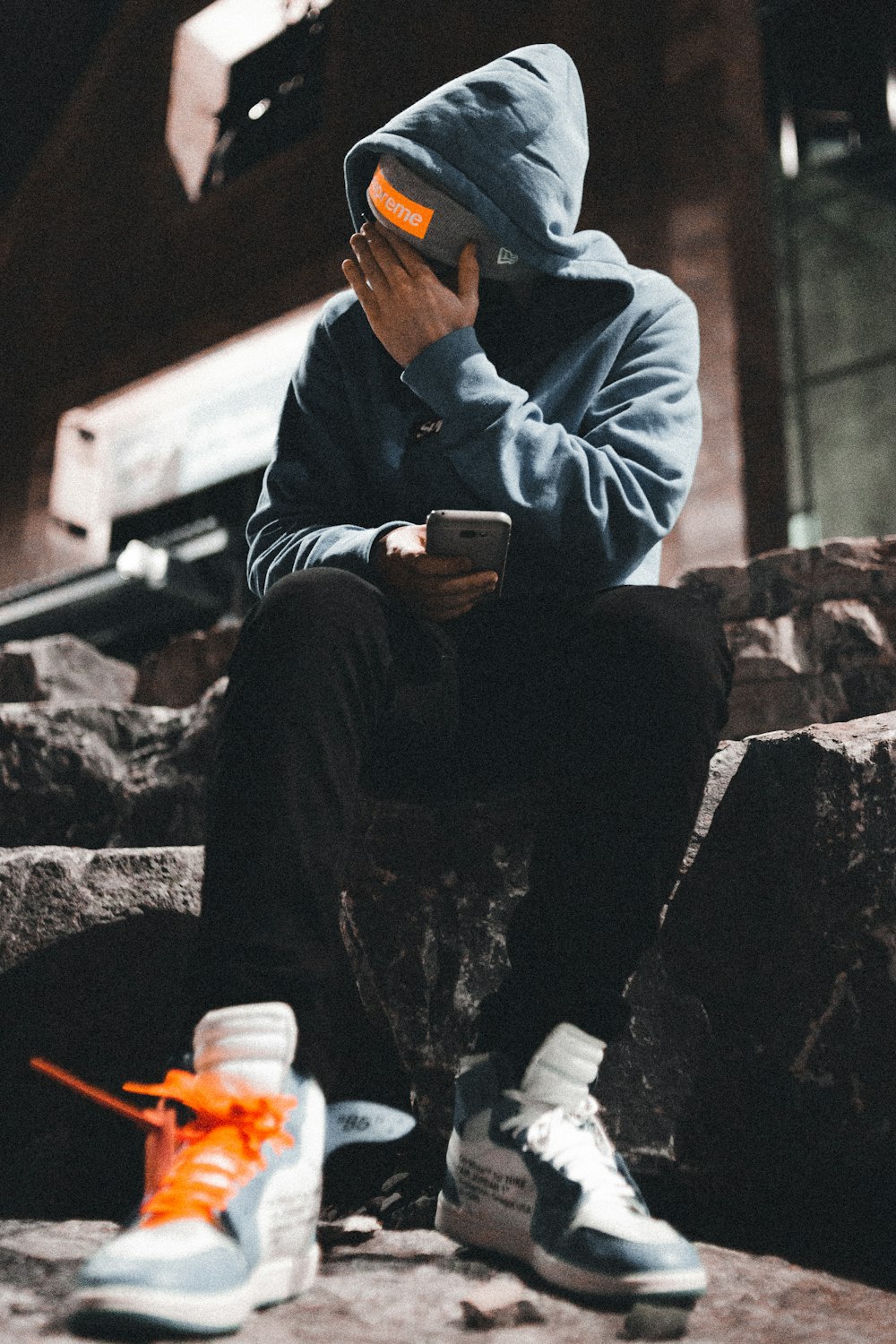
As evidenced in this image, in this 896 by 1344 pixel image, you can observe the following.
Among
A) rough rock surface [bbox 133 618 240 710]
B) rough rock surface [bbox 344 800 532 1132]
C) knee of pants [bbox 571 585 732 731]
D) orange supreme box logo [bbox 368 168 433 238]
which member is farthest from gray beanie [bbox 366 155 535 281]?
rough rock surface [bbox 133 618 240 710]

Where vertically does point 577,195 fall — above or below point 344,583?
above

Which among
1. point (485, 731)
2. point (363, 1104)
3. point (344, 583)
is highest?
point (344, 583)

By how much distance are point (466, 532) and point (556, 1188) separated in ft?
2.42

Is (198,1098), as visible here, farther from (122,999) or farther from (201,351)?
(201,351)

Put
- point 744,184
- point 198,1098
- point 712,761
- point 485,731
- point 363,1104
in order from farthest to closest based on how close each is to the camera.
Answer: point 744,184 → point 712,761 → point 485,731 → point 363,1104 → point 198,1098

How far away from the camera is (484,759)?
1.42 meters

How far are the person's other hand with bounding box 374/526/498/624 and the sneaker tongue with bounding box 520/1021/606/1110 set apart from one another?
1.74ft

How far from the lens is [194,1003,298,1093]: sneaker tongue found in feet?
3.20

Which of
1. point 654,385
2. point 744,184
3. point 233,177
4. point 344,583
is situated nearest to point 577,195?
point 654,385

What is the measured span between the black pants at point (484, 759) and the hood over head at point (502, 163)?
0.58 m

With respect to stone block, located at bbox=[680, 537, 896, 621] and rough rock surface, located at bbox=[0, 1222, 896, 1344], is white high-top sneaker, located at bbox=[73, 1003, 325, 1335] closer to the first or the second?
rough rock surface, located at bbox=[0, 1222, 896, 1344]

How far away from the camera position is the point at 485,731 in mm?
1409

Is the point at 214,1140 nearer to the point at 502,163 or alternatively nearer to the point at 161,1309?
the point at 161,1309

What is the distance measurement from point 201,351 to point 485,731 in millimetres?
7036
